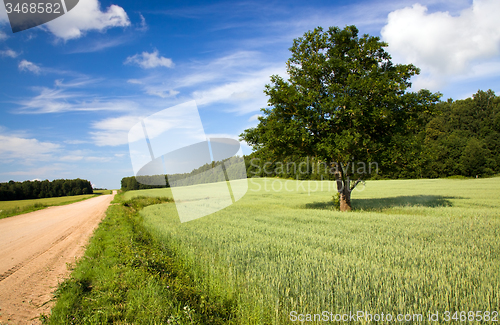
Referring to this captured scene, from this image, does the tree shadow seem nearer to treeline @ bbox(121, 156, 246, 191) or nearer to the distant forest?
the distant forest

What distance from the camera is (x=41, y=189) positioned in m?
71.9

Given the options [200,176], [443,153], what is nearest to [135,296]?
[200,176]

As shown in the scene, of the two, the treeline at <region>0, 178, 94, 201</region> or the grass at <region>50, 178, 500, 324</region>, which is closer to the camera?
the grass at <region>50, 178, 500, 324</region>

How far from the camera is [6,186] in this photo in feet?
197

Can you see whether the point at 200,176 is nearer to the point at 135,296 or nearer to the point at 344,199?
the point at 344,199

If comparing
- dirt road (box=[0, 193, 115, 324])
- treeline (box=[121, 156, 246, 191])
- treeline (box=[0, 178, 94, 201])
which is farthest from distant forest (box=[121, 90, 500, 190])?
treeline (box=[0, 178, 94, 201])

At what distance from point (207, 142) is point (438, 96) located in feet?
49.6

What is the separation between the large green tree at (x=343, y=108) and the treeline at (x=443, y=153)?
1.72 ft

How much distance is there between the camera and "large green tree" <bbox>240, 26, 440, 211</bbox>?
14.9 meters

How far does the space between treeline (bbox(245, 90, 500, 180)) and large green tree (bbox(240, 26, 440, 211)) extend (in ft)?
1.72

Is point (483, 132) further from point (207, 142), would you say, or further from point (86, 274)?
point (86, 274)

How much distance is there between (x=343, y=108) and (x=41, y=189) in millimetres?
90699

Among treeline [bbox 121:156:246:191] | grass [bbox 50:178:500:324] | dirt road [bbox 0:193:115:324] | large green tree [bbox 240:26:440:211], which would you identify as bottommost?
dirt road [bbox 0:193:115:324]

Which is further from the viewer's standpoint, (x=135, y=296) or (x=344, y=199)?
(x=344, y=199)
